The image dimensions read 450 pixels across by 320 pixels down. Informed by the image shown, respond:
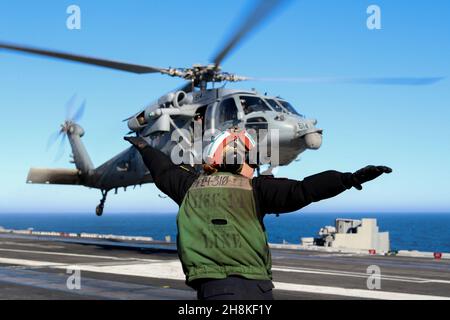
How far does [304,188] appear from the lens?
3.77 meters

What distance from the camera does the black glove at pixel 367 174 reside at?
3.57m

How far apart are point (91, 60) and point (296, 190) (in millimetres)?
13043

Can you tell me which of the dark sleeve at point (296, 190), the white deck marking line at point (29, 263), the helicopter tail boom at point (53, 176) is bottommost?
the white deck marking line at point (29, 263)

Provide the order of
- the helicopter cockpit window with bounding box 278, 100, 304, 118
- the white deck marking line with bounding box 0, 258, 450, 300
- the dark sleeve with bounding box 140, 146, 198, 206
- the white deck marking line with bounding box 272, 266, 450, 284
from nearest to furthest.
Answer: the dark sleeve with bounding box 140, 146, 198, 206
the white deck marking line with bounding box 0, 258, 450, 300
the white deck marking line with bounding box 272, 266, 450, 284
the helicopter cockpit window with bounding box 278, 100, 304, 118

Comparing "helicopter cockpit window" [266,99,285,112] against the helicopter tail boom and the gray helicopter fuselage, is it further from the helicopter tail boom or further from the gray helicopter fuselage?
the helicopter tail boom

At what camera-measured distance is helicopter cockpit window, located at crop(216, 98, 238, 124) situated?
18516mm

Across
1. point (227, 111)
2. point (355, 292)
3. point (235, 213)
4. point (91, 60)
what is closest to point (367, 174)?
point (235, 213)

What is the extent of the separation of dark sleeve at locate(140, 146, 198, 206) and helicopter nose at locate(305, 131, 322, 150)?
1287 cm

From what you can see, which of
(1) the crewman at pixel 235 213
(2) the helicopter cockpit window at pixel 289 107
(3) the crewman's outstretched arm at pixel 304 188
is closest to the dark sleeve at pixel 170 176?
(1) the crewman at pixel 235 213

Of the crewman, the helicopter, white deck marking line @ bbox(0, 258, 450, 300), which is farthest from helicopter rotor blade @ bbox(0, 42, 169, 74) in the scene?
the crewman

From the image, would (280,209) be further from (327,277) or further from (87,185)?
(87,185)

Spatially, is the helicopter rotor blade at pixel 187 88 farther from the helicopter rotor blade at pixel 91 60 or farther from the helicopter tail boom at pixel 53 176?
the helicopter tail boom at pixel 53 176

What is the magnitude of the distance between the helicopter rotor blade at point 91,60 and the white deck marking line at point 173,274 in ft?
19.0

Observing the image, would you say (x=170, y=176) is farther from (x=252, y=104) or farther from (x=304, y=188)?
(x=252, y=104)
